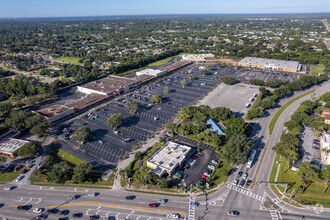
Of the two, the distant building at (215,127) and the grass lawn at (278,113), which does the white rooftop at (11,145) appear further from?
the grass lawn at (278,113)

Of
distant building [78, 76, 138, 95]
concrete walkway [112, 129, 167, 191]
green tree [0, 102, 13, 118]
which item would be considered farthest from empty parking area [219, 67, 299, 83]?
green tree [0, 102, 13, 118]

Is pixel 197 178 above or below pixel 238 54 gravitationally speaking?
below

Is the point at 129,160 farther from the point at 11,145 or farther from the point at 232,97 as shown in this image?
the point at 232,97

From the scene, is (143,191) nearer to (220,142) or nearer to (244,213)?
(244,213)

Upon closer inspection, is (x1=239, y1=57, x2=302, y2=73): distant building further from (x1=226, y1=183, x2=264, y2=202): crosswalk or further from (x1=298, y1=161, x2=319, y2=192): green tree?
(x1=226, y1=183, x2=264, y2=202): crosswalk

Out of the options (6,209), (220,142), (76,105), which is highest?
(76,105)

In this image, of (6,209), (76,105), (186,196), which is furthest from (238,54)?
(6,209)

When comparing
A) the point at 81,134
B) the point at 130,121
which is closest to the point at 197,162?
the point at 130,121
